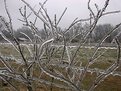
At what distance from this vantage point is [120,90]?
14219 mm

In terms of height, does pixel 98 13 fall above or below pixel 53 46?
above

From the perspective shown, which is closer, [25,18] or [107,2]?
[107,2]

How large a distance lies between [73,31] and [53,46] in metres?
0.34

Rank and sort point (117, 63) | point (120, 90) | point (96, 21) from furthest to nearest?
point (120, 90) → point (96, 21) → point (117, 63)


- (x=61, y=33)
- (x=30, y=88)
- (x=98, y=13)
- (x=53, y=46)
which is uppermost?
(x=98, y=13)

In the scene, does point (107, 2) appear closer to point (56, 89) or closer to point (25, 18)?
point (25, 18)

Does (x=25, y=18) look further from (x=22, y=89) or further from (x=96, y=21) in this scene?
(x=22, y=89)

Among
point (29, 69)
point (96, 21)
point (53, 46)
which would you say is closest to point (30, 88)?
point (29, 69)

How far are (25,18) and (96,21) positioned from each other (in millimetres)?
916

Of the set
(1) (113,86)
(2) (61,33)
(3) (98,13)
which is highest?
(3) (98,13)

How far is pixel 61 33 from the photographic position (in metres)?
Answer: 2.38

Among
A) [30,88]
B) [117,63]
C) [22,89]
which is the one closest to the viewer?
[117,63]

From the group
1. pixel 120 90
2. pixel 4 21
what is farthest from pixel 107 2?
pixel 120 90

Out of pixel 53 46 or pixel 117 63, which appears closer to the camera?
pixel 117 63
